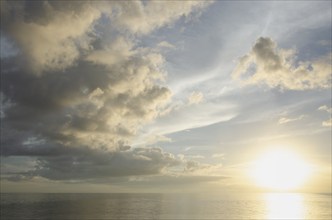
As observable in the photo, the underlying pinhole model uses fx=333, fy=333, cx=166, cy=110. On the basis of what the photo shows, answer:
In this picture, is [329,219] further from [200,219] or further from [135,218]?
[135,218]

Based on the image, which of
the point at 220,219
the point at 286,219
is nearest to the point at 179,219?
the point at 220,219

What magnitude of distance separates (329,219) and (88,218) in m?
115

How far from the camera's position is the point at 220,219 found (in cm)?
15450

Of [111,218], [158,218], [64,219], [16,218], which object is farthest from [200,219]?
[16,218]

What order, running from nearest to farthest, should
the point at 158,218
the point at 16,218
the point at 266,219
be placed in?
the point at 16,218 < the point at 158,218 < the point at 266,219

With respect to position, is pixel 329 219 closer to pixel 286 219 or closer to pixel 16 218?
pixel 286 219

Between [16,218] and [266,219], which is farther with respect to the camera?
[266,219]

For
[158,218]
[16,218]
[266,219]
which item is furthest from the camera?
[266,219]

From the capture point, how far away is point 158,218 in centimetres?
15212

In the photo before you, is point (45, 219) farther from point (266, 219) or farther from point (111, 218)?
point (266, 219)

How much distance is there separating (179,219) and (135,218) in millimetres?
20222

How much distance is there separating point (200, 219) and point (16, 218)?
80.2 m

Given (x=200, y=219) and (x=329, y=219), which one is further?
(x=329, y=219)

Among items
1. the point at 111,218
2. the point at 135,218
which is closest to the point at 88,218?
the point at 111,218
